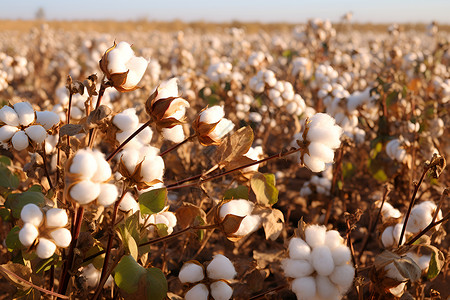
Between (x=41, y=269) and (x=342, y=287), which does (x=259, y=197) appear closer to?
(x=342, y=287)

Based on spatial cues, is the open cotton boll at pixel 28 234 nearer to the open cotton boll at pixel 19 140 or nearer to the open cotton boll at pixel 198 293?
the open cotton boll at pixel 19 140

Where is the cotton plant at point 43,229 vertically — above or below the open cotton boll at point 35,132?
below

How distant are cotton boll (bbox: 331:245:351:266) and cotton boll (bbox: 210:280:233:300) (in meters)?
0.28

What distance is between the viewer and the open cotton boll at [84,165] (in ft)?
2.64

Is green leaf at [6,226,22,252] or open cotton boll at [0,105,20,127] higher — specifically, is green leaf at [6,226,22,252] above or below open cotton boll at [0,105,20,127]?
below

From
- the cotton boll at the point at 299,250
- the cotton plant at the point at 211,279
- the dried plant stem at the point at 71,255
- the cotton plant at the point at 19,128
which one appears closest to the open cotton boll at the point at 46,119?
the cotton plant at the point at 19,128

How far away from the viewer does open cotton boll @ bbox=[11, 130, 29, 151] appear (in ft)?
3.48

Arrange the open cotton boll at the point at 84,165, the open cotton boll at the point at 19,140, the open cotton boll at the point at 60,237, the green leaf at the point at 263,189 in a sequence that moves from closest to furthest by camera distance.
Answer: the open cotton boll at the point at 84,165
the open cotton boll at the point at 60,237
the open cotton boll at the point at 19,140
the green leaf at the point at 263,189

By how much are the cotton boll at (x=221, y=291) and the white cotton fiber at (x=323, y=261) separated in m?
0.24

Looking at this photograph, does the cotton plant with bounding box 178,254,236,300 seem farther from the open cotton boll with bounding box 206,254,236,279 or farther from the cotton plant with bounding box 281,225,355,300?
the cotton plant with bounding box 281,225,355,300

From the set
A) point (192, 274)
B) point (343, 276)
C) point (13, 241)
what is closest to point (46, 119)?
point (13, 241)

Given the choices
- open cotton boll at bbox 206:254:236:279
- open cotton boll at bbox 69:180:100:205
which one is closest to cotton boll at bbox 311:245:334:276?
open cotton boll at bbox 206:254:236:279

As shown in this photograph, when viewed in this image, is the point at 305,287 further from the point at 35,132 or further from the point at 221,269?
the point at 35,132

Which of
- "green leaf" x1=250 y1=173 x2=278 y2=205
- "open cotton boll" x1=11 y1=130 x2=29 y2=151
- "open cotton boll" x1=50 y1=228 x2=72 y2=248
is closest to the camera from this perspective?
"open cotton boll" x1=50 y1=228 x2=72 y2=248
